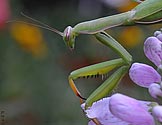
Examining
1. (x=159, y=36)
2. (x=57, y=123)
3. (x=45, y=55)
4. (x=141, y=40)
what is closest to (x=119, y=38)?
(x=141, y=40)

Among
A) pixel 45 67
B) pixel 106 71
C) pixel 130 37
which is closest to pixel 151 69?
pixel 106 71

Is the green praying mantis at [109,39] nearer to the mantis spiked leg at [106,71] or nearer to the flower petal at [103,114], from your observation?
the mantis spiked leg at [106,71]

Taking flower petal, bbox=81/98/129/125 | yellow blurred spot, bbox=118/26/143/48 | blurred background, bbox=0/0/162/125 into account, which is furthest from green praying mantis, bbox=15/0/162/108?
yellow blurred spot, bbox=118/26/143/48

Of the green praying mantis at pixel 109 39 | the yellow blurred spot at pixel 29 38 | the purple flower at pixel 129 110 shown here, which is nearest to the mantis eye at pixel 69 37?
the green praying mantis at pixel 109 39

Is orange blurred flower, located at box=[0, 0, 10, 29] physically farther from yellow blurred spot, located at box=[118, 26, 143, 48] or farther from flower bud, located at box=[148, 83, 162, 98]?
flower bud, located at box=[148, 83, 162, 98]

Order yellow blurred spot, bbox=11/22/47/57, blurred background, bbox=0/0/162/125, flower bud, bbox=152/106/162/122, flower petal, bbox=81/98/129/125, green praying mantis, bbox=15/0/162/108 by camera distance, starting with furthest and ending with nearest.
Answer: yellow blurred spot, bbox=11/22/47/57
blurred background, bbox=0/0/162/125
green praying mantis, bbox=15/0/162/108
flower petal, bbox=81/98/129/125
flower bud, bbox=152/106/162/122

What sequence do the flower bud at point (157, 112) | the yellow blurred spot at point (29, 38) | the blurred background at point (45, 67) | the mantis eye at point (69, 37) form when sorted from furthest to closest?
1. the yellow blurred spot at point (29, 38)
2. the blurred background at point (45, 67)
3. the mantis eye at point (69, 37)
4. the flower bud at point (157, 112)

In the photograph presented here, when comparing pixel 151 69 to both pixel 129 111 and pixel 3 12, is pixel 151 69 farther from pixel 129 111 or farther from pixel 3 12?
pixel 3 12

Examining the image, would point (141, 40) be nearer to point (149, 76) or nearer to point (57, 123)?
point (57, 123)
